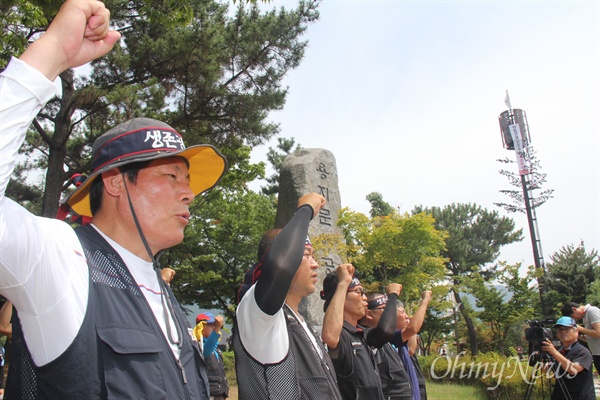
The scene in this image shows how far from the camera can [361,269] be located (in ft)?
59.2

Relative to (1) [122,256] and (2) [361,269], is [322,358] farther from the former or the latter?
(2) [361,269]

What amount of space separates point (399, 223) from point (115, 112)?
10415mm

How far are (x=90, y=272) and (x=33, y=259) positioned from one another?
0.20m

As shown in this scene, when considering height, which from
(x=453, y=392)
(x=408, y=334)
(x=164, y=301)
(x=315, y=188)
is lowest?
(x=453, y=392)

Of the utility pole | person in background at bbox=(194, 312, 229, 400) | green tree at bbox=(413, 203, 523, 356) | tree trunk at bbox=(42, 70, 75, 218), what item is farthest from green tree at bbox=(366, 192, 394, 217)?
person in background at bbox=(194, 312, 229, 400)

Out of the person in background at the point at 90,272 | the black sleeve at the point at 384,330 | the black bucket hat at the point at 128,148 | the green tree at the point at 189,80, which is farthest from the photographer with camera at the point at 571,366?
the green tree at the point at 189,80

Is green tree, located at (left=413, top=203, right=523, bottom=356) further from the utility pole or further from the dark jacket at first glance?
the dark jacket

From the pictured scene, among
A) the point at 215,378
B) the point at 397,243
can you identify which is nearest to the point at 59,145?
the point at 215,378

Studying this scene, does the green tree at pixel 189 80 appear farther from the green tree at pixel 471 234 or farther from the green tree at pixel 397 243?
the green tree at pixel 471 234

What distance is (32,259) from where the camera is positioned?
1.14m

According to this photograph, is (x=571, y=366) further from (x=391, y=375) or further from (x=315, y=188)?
(x=315, y=188)

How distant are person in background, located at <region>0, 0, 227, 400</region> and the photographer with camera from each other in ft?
15.3

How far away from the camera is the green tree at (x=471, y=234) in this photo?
32.8 meters

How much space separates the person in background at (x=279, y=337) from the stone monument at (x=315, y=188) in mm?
7078
